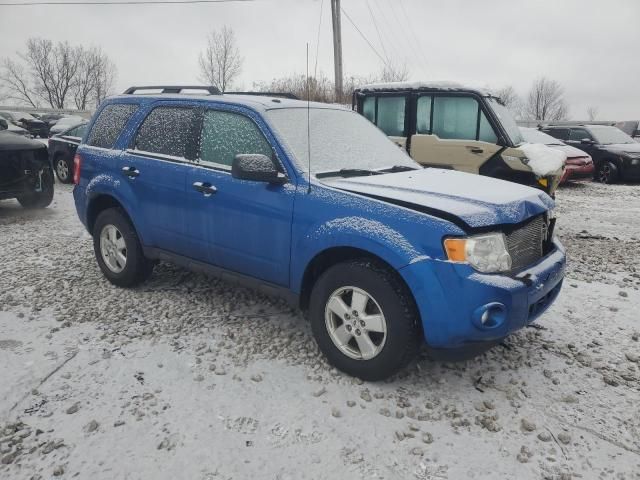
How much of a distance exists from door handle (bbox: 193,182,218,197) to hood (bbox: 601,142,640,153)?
13.0 metres

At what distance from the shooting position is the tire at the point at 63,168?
452 inches

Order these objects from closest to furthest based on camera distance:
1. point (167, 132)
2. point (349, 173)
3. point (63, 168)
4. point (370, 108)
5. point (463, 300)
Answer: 1. point (463, 300)
2. point (349, 173)
3. point (167, 132)
4. point (370, 108)
5. point (63, 168)

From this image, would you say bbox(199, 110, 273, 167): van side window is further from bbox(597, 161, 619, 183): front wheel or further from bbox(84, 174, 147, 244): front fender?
bbox(597, 161, 619, 183): front wheel

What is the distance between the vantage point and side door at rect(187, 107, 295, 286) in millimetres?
3484

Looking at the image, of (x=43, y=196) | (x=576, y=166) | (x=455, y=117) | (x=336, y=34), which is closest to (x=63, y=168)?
(x=43, y=196)

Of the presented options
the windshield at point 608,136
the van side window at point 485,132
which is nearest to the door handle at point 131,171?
the van side window at point 485,132

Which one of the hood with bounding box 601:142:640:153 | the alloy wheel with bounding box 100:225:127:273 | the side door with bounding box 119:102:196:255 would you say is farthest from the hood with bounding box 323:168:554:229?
the hood with bounding box 601:142:640:153

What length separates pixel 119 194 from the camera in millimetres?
4535

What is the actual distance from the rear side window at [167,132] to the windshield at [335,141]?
0.83m

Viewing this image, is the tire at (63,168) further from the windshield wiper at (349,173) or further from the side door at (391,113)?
the windshield wiper at (349,173)

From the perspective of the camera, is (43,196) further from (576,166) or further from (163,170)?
(576,166)

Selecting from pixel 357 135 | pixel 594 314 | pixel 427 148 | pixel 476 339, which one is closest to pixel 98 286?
pixel 357 135

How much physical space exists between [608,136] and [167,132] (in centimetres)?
1401

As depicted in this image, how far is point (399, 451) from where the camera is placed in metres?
2.61
